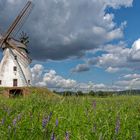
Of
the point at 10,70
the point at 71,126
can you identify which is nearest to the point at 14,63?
the point at 10,70

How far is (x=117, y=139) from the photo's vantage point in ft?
13.4

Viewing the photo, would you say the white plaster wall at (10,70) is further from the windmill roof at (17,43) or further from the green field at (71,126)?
the green field at (71,126)

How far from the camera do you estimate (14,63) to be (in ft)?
174

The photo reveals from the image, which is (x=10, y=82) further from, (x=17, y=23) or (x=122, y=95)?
(x=122, y=95)

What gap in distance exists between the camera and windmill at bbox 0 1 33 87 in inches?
2042

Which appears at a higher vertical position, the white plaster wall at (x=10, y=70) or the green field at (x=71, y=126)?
the white plaster wall at (x=10, y=70)

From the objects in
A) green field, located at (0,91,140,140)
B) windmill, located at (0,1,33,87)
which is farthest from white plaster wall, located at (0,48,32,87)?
green field, located at (0,91,140,140)

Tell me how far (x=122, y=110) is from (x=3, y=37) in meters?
45.8

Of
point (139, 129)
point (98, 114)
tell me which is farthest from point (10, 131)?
point (98, 114)

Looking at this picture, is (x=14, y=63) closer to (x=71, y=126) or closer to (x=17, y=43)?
(x=17, y=43)

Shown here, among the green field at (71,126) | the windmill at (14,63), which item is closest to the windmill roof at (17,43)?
the windmill at (14,63)

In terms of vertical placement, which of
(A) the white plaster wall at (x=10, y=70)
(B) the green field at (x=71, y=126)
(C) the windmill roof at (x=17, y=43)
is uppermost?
(C) the windmill roof at (x=17, y=43)

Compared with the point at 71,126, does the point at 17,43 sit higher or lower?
higher

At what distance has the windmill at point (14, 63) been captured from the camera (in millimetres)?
51875
